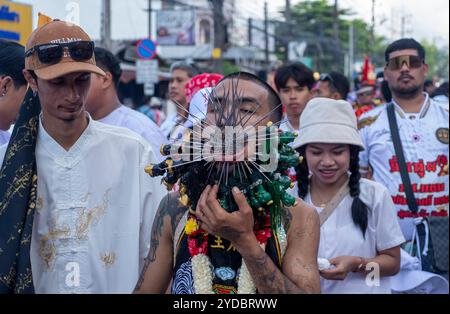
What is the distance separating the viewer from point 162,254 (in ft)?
8.91

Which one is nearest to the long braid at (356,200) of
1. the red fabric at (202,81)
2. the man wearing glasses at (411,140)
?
the man wearing glasses at (411,140)

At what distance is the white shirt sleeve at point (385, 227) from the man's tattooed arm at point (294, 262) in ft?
4.44

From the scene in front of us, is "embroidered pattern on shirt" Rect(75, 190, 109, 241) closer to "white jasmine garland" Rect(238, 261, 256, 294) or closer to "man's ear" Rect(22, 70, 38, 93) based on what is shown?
"man's ear" Rect(22, 70, 38, 93)

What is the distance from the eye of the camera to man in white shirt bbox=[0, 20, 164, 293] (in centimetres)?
311

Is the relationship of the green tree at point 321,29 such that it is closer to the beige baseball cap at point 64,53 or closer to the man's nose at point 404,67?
the man's nose at point 404,67

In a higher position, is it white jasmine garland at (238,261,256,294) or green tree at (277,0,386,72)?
green tree at (277,0,386,72)

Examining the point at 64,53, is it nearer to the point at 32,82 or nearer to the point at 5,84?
the point at 32,82

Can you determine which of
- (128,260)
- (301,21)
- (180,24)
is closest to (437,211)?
(128,260)

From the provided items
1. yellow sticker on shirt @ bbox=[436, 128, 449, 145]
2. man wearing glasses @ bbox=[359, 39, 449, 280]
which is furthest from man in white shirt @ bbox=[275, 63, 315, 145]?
yellow sticker on shirt @ bbox=[436, 128, 449, 145]

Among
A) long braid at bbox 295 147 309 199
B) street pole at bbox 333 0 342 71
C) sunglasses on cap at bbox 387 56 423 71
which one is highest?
street pole at bbox 333 0 342 71

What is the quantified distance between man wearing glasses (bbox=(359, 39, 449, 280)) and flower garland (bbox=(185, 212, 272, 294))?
3.04 m

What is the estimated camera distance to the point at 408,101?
591 centimetres

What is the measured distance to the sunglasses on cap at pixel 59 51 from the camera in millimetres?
3100
